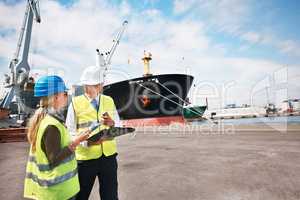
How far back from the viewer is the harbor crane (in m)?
24.0

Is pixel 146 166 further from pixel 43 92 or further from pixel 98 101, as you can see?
pixel 43 92

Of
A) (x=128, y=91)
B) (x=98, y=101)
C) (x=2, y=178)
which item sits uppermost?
(x=128, y=91)

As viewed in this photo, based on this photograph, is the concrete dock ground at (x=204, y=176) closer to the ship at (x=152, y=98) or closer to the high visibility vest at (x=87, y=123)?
the high visibility vest at (x=87, y=123)

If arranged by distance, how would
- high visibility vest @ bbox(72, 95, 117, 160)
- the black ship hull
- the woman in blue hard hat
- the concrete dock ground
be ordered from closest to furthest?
1. the woman in blue hard hat
2. high visibility vest @ bbox(72, 95, 117, 160)
3. the concrete dock ground
4. the black ship hull

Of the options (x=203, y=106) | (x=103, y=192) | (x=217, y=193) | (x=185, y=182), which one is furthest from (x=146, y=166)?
(x=203, y=106)

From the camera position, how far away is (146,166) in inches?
203

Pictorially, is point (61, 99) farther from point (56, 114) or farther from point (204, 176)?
point (204, 176)

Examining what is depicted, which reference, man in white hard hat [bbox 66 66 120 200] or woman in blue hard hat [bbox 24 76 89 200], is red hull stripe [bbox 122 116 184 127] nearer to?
man in white hard hat [bbox 66 66 120 200]

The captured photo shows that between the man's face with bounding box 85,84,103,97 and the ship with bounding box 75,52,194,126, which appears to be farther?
the ship with bounding box 75,52,194,126

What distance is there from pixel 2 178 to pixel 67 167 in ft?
13.0

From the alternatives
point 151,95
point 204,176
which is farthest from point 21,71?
point 204,176

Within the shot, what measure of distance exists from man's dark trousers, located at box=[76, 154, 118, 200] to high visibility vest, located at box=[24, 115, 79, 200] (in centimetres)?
42

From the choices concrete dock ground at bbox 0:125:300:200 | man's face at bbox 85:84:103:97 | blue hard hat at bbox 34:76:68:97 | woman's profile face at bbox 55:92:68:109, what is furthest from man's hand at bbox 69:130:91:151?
concrete dock ground at bbox 0:125:300:200

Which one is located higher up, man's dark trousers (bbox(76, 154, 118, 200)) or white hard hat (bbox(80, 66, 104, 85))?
white hard hat (bbox(80, 66, 104, 85))
